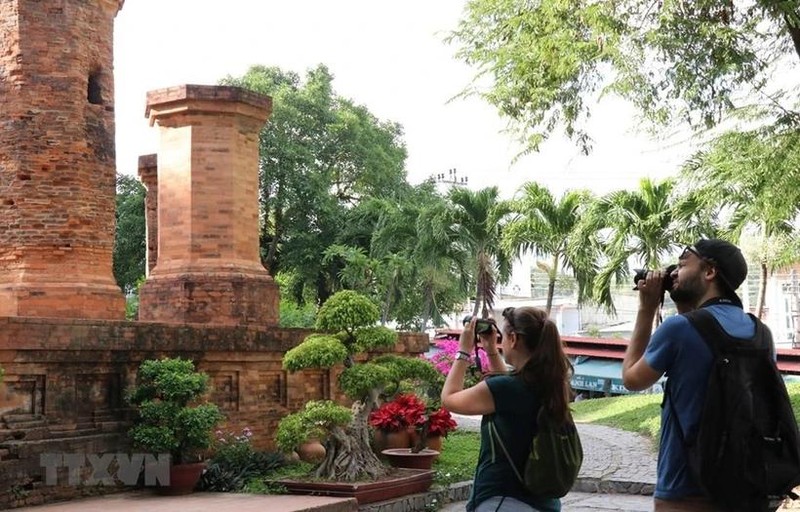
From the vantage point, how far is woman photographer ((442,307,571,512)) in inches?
144

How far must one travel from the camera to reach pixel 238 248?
13742 mm

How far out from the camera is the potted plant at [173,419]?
9.25 m

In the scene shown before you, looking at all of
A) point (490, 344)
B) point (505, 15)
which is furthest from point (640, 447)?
point (490, 344)

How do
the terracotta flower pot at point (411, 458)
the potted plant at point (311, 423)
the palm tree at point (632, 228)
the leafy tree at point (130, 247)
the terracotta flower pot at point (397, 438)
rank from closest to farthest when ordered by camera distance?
the potted plant at point (311, 423) → the terracotta flower pot at point (411, 458) → the terracotta flower pot at point (397, 438) → the palm tree at point (632, 228) → the leafy tree at point (130, 247)

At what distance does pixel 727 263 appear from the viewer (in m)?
3.68

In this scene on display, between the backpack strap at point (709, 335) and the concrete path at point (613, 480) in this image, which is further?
the concrete path at point (613, 480)

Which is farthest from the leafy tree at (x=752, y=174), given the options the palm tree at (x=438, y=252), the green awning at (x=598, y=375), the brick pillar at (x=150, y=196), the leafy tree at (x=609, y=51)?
the palm tree at (x=438, y=252)

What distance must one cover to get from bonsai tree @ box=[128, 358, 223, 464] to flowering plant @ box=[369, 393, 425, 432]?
7.97ft

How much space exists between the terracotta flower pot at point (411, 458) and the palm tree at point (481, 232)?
51.5ft

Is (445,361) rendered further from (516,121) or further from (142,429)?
(142,429)

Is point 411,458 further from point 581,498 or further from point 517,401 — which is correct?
point 517,401

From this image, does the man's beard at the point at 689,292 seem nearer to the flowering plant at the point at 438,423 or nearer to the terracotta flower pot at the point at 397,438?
the terracotta flower pot at the point at 397,438

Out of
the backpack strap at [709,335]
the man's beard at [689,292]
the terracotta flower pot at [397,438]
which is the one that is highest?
the man's beard at [689,292]

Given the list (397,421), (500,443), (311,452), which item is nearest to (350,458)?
(397,421)
